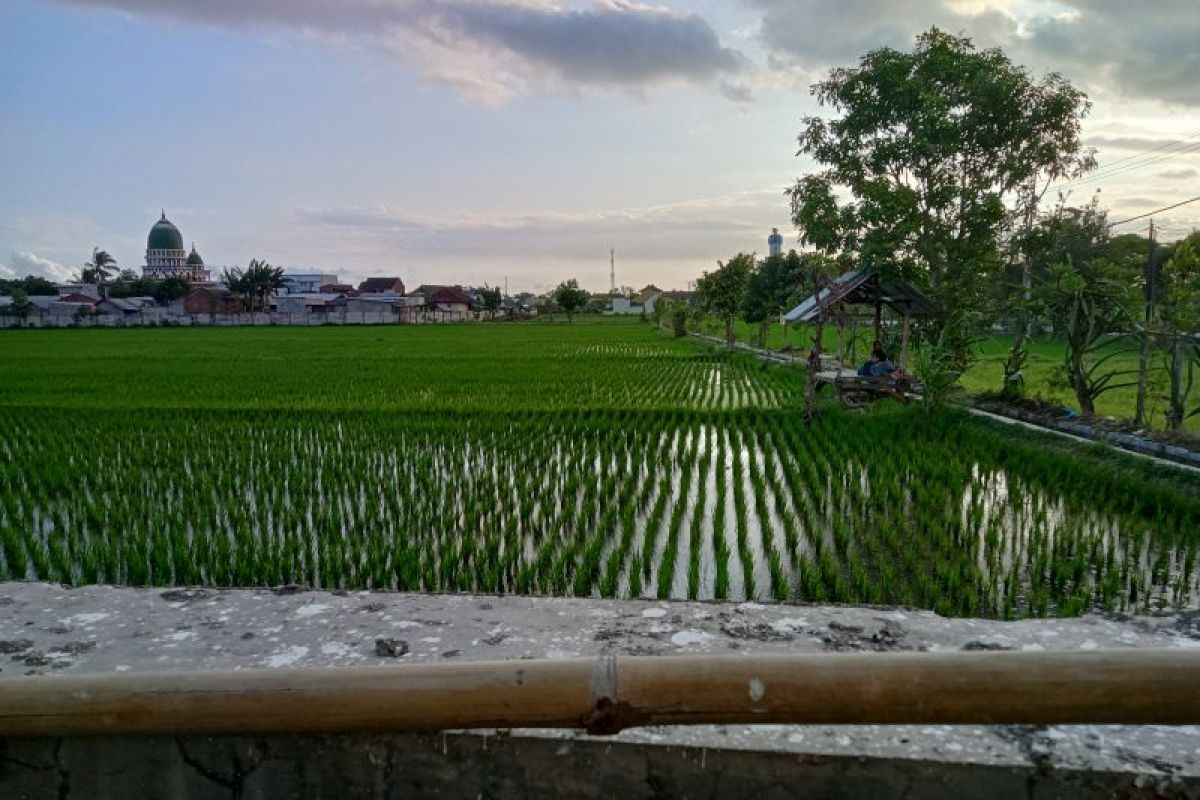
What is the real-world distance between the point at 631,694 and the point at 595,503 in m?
4.65

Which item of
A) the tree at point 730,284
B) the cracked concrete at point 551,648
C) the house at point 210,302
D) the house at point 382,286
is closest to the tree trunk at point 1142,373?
the cracked concrete at point 551,648

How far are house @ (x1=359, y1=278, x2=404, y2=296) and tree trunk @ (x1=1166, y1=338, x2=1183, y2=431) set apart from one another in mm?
69175

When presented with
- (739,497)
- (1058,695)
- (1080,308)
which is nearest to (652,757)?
(1058,695)

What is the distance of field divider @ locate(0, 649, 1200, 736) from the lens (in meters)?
1.35

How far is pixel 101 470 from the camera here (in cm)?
739

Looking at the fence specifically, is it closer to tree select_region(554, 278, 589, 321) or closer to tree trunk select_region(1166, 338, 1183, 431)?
tree select_region(554, 278, 589, 321)

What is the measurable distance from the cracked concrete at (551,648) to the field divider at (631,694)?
11.5 inches

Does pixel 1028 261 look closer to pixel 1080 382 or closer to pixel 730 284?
pixel 1080 382

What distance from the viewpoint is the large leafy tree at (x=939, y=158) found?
11914 millimetres

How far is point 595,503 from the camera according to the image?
605cm

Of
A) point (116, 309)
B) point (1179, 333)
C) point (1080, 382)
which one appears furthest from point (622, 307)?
point (1179, 333)

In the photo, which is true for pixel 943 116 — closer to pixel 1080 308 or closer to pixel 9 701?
pixel 1080 308

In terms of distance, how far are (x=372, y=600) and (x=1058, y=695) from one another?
222 cm

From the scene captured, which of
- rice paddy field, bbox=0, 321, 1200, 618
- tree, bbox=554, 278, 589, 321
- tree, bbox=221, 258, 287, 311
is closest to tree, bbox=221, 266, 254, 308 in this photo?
tree, bbox=221, 258, 287, 311
